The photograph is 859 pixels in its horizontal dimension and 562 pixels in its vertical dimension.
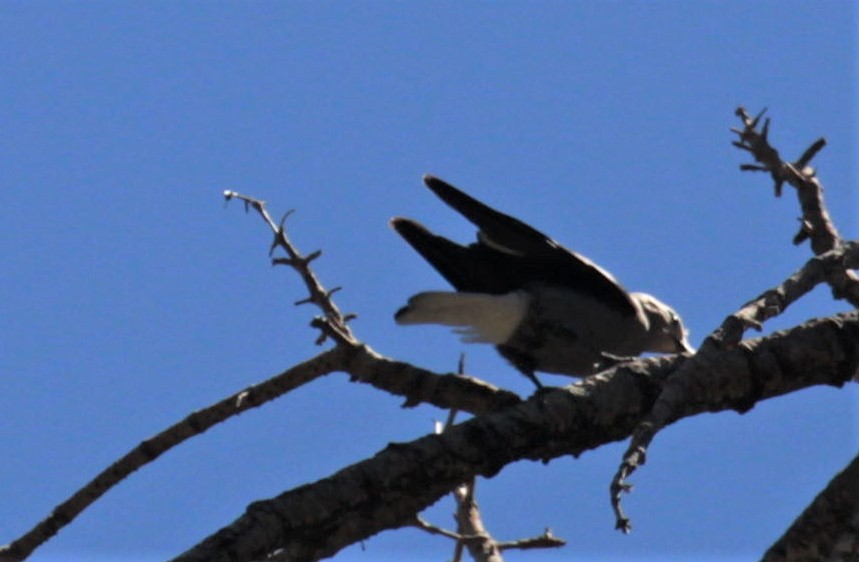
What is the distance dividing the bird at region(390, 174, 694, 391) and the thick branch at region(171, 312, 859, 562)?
2.05 m

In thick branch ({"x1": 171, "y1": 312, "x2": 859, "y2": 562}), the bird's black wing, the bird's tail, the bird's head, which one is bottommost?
thick branch ({"x1": 171, "y1": 312, "x2": 859, "y2": 562})

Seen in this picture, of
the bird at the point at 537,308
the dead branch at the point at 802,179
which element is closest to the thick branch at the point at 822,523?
the dead branch at the point at 802,179

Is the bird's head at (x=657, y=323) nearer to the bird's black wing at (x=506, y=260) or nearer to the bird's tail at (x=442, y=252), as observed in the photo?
the bird's black wing at (x=506, y=260)

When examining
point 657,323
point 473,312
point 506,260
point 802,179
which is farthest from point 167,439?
point 657,323

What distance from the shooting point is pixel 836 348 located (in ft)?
11.1

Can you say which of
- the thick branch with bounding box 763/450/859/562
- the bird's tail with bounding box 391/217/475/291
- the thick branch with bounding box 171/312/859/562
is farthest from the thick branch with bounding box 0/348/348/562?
the bird's tail with bounding box 391/217/475/291

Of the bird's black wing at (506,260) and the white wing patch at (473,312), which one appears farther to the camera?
the white wing patch at (473,312)

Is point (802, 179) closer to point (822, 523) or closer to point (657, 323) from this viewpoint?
point (822, 523)

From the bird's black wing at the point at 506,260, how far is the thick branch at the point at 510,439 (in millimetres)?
2091

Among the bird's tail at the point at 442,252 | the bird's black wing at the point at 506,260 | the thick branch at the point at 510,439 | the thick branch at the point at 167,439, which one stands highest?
the bird's tail at the point at 442,252

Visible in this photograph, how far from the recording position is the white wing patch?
552 cm

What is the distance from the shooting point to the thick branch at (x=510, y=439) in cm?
235

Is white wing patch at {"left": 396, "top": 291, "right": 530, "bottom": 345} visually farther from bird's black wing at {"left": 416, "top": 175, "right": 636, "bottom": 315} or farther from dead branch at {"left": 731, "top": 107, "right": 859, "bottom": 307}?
dead branch at {"left": 731, "top": 107, "right": 859, "bottom": 307}

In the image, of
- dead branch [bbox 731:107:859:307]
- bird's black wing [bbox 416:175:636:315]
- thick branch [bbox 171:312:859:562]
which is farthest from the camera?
bird's black wing [bbox 416:175:636:315]
